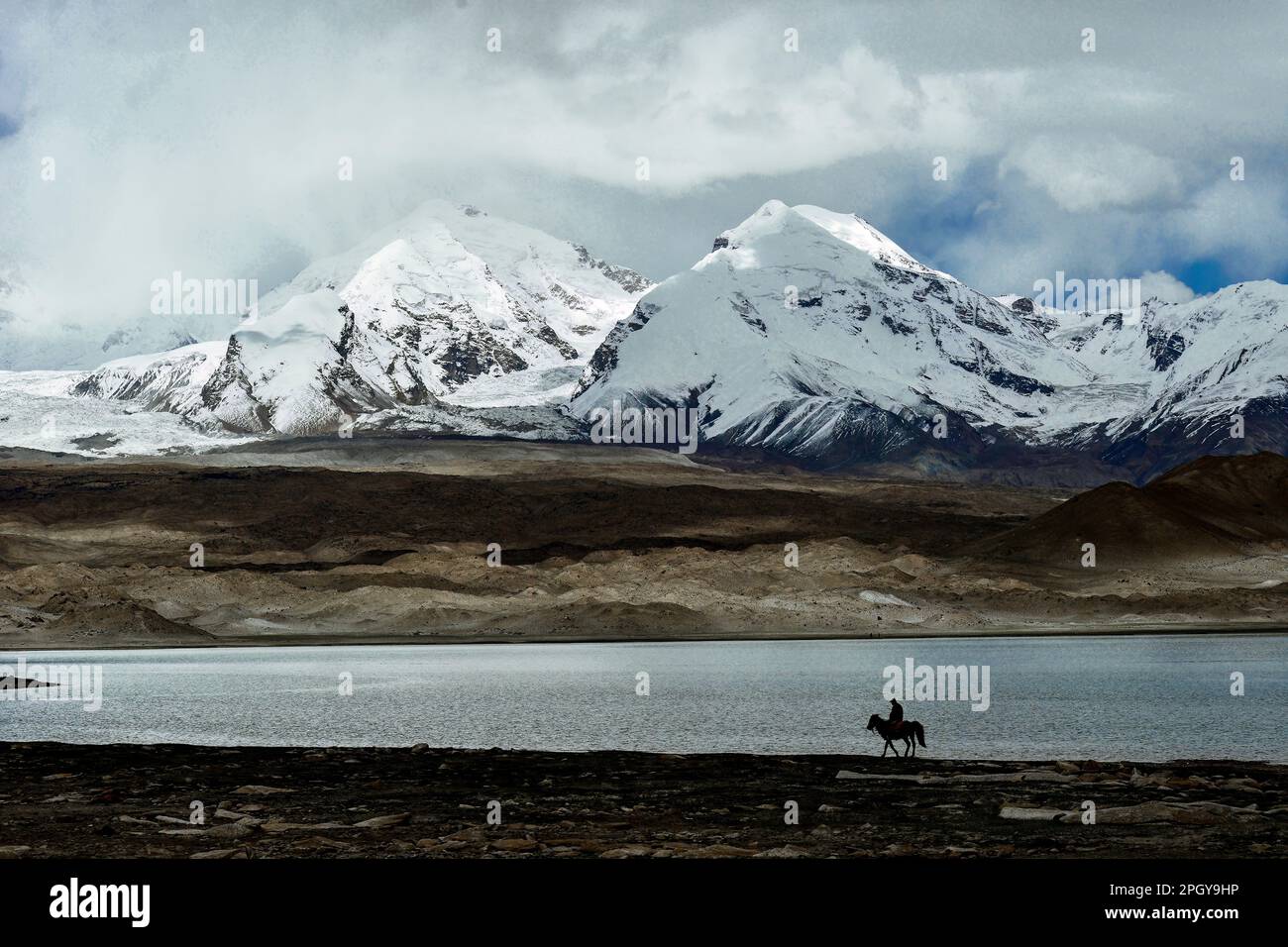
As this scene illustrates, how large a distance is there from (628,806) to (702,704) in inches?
1289

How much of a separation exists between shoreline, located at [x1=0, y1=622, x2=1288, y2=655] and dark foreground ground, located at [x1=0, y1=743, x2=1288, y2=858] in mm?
101567

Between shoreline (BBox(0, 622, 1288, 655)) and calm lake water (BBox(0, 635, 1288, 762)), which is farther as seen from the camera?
shoreline (BBox(0, 622, 1288, 655))

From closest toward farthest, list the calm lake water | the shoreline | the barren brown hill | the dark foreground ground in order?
the dark foreground ground, the calm lake water, the shoreline, the barren brown hill

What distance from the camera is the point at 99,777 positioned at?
34.3 meters

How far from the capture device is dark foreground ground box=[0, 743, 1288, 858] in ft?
76.7

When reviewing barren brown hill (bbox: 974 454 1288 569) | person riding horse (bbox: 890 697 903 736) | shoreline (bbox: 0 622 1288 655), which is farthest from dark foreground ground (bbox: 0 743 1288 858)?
barren brown hill (bbox: 974 454 1288 569)

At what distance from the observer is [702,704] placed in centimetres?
6103

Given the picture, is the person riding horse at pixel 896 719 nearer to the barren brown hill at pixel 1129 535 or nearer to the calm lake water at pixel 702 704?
the calm lake water at pixel 702 704

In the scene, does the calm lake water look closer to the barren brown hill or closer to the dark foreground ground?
the dark foreground ground

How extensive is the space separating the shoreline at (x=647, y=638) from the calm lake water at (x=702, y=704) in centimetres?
2654

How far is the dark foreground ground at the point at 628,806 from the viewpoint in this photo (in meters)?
23.4
